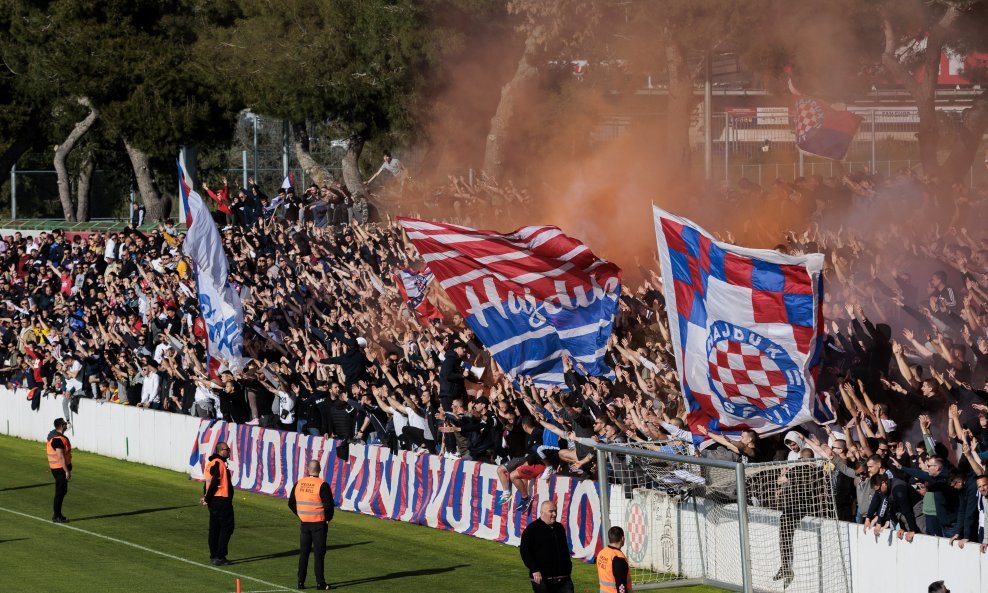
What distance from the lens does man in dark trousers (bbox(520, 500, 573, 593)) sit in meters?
14.3

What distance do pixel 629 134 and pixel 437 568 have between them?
22.5 m

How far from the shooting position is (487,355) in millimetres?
24312

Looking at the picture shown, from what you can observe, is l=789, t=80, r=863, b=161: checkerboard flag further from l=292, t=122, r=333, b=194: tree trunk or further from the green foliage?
l=292, t=122, r=333, b=194: tree trunk

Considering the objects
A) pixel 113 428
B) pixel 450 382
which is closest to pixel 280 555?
pixel 450 382

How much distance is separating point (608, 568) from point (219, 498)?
7.49 metres

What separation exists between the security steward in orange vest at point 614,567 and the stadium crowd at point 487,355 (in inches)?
115

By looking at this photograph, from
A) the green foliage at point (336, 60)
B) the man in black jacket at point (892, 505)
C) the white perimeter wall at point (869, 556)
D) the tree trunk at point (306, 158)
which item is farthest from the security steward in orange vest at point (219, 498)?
the tree trunk at point (306, 158)

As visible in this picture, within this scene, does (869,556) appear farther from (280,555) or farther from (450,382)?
(280,555)

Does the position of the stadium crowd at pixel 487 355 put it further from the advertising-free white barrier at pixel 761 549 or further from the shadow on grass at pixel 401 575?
the shadow on grass at pixel 401 575

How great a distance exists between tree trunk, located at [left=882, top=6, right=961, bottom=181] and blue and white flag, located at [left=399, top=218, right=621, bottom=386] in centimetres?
1584

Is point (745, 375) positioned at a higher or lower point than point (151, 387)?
lower

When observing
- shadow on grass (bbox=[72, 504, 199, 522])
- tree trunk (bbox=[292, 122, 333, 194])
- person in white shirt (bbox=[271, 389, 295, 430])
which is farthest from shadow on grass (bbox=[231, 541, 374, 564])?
tree trunk (bbox=[292, 122, 333, 194])

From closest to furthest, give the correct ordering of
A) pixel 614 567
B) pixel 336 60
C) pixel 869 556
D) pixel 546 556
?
pixel 614 567 < pixel 546 556 < pixel 869 556 < pixel 336 60

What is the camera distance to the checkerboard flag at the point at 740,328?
13867mm
